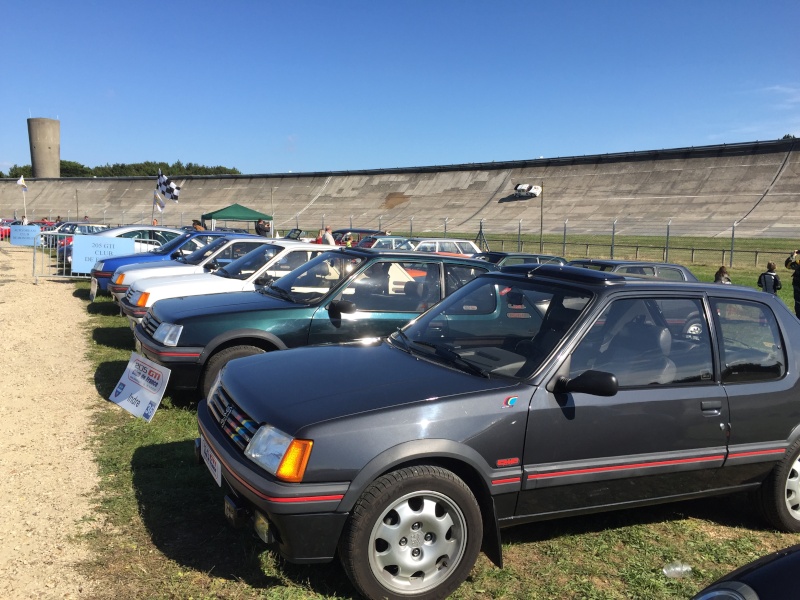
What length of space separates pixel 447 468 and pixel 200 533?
63.4 inches

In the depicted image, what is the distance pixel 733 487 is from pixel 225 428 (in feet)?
10.2

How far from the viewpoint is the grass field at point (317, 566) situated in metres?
3.34

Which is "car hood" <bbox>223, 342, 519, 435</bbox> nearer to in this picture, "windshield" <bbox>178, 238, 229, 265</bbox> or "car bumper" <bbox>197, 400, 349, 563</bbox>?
"car bumper" <bbox>197, 400, 349, 563</bbox>

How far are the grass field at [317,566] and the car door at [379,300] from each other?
5.78 ft

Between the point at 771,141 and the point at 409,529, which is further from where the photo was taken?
the point at 771,141

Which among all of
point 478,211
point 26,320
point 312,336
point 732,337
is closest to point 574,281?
point 732,337

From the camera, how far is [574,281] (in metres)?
4.04

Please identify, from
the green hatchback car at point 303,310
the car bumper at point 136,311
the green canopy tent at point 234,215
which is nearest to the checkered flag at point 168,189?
the green canopy tent at point 234,215

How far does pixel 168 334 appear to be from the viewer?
6.05 m

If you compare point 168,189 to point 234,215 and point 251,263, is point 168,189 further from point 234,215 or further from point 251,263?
point 251,263

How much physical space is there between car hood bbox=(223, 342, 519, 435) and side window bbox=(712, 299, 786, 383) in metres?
1.60

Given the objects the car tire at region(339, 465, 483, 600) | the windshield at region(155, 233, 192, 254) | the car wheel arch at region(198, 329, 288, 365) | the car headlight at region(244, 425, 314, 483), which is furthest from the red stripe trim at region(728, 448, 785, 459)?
the windshield at region(155, 233, 192, 254)

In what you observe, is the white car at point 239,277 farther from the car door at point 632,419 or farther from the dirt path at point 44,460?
the car door at point 632,419

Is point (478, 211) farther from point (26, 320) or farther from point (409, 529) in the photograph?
point (409, 529)
